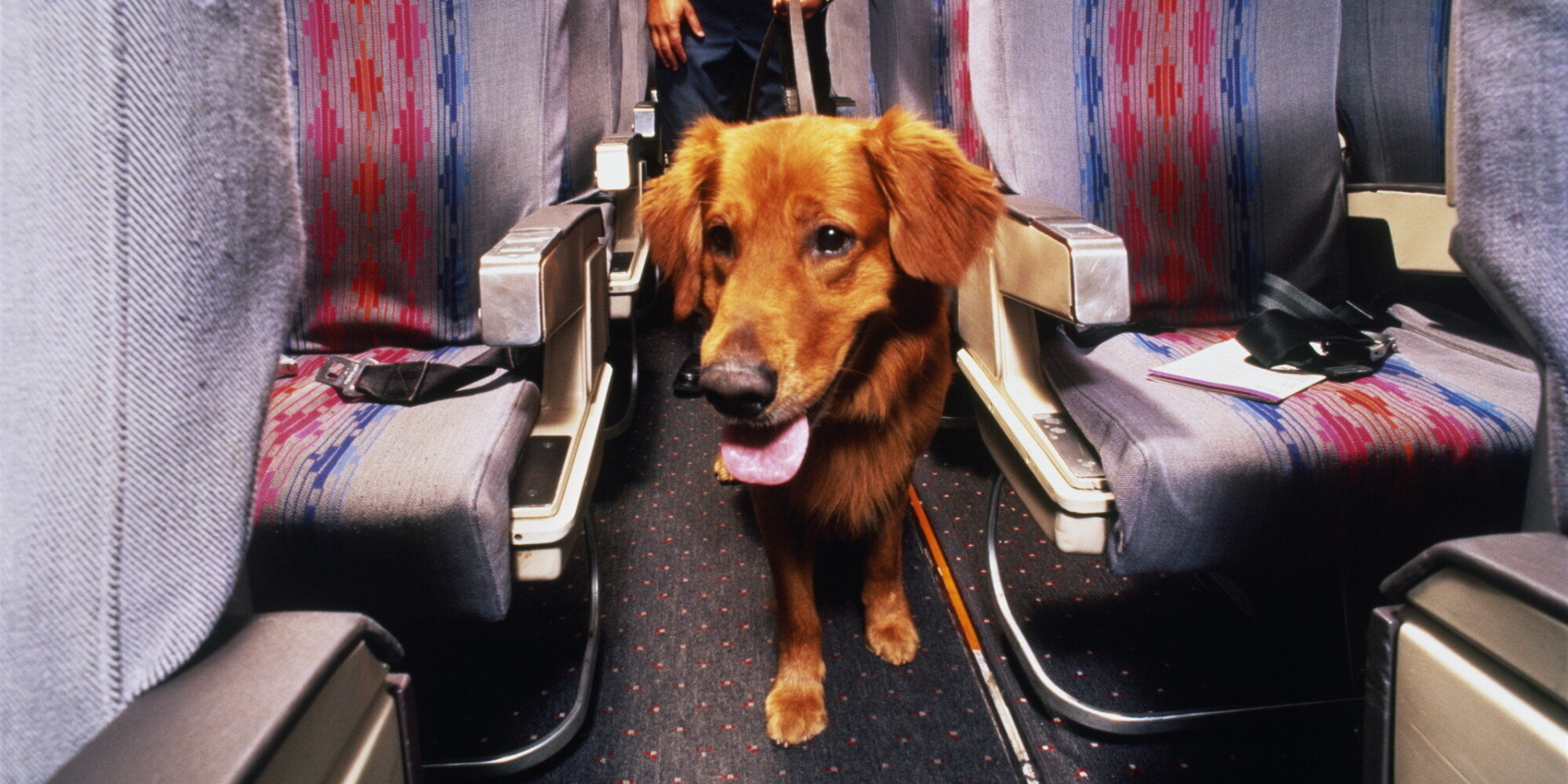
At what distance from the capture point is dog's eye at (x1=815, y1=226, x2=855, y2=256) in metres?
1.42

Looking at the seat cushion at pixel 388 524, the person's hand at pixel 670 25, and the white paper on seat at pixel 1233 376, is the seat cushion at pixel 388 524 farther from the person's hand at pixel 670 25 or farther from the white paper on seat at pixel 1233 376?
the person's hand at pixel 670 25

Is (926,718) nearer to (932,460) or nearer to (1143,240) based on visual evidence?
A: (932,460)

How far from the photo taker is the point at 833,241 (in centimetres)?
143

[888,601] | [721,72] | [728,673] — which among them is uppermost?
[721,72]

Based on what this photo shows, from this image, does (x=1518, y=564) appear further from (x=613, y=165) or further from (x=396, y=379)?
(x=613, y=165)

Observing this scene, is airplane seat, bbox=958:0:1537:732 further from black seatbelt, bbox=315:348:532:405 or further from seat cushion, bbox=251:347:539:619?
black seatbelt, bbox=315:348:532:405

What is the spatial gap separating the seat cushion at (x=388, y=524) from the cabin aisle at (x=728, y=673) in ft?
1.88

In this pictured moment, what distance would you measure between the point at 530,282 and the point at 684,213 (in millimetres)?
520

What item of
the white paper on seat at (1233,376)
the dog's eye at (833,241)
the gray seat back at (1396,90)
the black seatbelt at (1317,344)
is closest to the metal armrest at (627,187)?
the dog's eye at (833,241)

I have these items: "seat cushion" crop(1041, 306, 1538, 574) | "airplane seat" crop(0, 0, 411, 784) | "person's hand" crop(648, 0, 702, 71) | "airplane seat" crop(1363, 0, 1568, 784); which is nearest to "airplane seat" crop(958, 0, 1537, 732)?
"seat cushion" crop(1041, 306, 1538, 574)

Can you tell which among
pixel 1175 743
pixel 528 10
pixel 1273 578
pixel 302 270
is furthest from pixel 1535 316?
pixel 528 10

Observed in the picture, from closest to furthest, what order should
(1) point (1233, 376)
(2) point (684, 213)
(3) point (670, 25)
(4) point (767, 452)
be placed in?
(4) point (767, 452) → (1) point (1233, 376) → (2) point (684, 213) → (3) point (670, 25)

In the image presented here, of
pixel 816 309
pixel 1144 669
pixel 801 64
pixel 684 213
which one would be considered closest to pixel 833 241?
pixel 816 309

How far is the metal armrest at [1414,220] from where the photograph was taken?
167 cm
